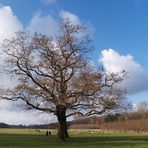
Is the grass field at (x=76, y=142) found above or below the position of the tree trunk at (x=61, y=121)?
below

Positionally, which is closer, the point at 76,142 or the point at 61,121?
the point at 76,142

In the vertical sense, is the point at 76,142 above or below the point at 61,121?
below

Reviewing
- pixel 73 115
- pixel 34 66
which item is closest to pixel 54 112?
pixel 73 115

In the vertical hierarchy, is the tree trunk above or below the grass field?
above

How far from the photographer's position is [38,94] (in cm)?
5978

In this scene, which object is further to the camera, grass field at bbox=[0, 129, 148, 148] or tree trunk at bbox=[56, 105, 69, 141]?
tree trunk at bbox=[56, 105, 69, 141]

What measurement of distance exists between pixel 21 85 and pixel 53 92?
403cm

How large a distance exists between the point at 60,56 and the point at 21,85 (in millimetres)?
6134

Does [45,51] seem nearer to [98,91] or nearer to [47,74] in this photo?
[47,74]

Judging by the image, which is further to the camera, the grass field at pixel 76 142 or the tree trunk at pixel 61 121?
the tree trunk at pixel 61 121

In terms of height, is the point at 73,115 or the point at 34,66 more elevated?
the point at 34,66

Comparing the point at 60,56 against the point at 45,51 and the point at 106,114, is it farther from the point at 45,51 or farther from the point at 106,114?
the point at 106,114

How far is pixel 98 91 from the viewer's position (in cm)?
5853

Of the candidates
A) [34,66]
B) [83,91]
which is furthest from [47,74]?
[83,91]
